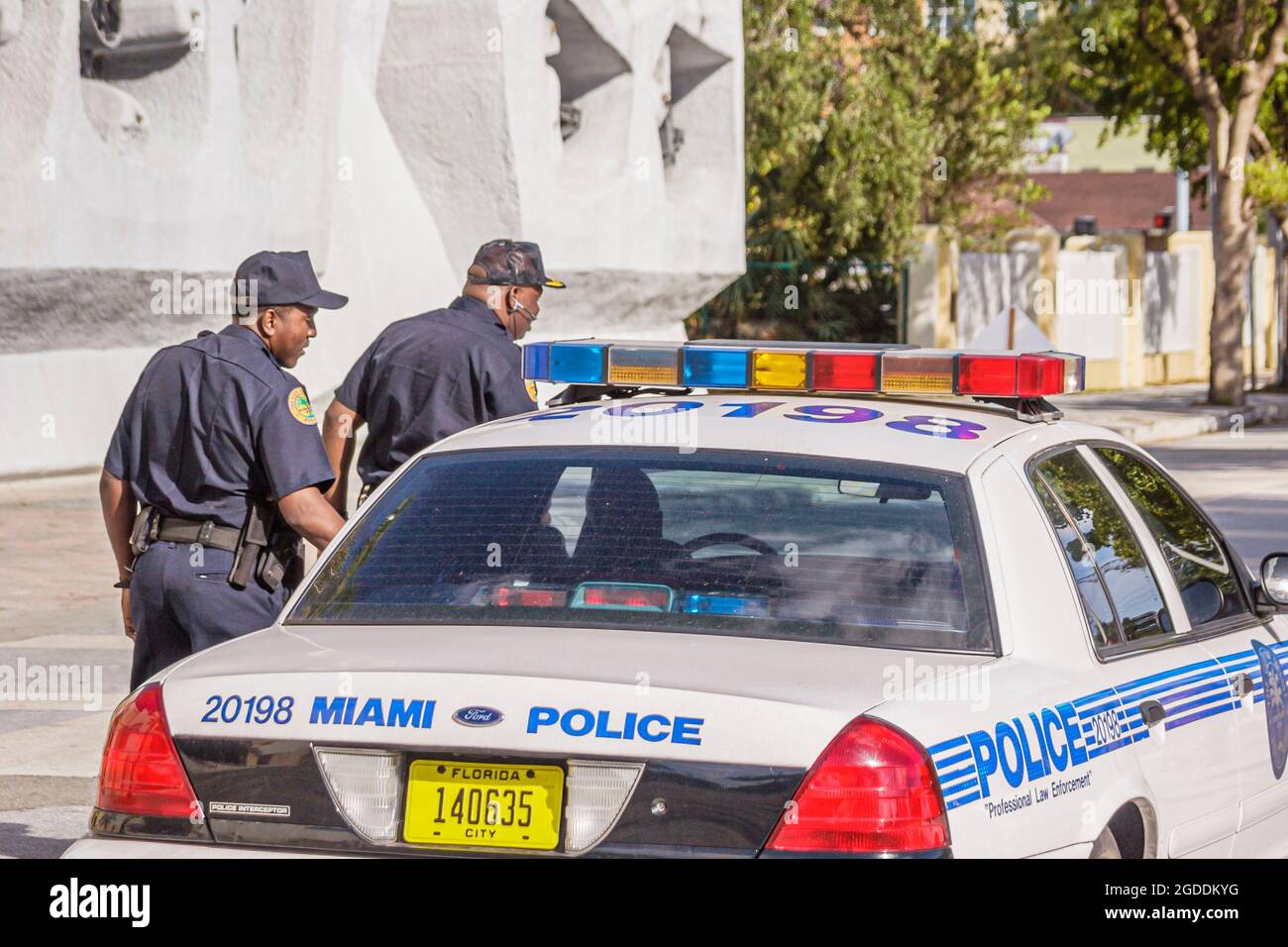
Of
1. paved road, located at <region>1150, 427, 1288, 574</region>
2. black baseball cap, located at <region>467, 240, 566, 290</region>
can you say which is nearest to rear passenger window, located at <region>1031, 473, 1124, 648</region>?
black baseball cap, located at <region>467, 240, 566, 290</region>

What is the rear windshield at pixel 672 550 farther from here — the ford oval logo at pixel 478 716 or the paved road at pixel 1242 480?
the paved road at pixel 1242 480

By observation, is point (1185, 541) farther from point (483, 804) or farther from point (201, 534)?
point (201, 534)

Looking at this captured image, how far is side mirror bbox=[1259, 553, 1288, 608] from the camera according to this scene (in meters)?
5.09

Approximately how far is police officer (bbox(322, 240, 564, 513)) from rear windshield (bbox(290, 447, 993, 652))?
2.06 meters

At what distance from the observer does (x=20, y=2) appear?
52.2ft

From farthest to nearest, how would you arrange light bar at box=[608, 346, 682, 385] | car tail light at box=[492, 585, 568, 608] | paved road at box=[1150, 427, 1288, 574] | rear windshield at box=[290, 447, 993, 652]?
paved road at box=[1150, 427, 1288, 574]
light bar at box=[608, 346, 682, 385]
car tail light at box=[492, 585, 568, 608]
rear windshield at box=[290, 447, 993, 652]

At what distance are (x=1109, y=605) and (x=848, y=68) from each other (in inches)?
1115

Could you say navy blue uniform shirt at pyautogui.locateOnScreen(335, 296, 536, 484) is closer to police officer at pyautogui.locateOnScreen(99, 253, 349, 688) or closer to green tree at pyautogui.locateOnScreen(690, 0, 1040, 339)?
police officer at pyautogui.locateOnScreen(99, 253, 349, 688)

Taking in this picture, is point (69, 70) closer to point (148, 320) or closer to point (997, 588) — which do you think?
point (148, 320)

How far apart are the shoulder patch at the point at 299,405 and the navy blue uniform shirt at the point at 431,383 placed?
1140 millimetres

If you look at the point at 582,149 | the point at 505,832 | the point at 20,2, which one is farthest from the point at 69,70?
the point at 505,832

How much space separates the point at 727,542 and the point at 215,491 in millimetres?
1733

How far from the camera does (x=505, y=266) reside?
6809 mm

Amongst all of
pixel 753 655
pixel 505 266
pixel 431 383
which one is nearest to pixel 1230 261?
pixel 505 266
